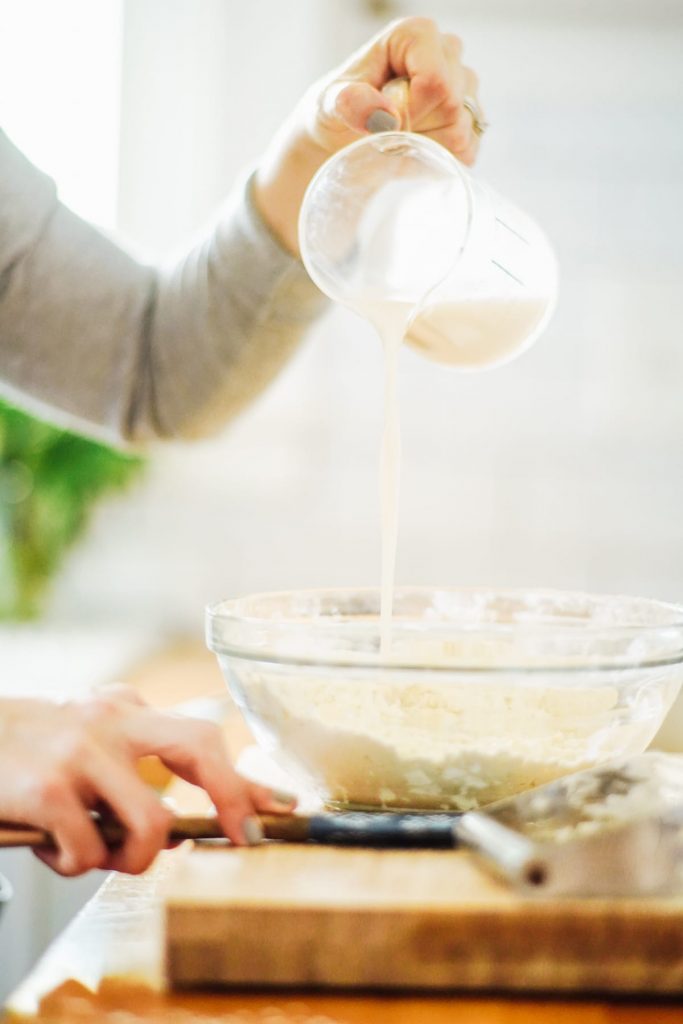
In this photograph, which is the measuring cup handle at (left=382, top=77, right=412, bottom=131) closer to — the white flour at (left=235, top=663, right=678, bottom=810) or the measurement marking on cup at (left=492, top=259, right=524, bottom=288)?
the measurement marking on cup at (left=492, top=259, right=524, bottom=288)

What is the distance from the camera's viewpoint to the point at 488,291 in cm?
86

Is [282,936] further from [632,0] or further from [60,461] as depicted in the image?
[632,0]

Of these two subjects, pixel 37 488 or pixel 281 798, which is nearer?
pixel 281 798

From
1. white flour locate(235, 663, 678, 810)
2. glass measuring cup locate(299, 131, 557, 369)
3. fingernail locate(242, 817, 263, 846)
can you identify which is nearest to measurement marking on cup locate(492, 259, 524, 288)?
glass measuring cup locate(299, 131, 557, 369)

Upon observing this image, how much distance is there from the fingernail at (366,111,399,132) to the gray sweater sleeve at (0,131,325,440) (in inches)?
10.6

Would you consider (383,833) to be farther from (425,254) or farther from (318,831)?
(425,254)

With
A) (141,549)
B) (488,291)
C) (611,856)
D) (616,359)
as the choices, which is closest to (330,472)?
(141,549)

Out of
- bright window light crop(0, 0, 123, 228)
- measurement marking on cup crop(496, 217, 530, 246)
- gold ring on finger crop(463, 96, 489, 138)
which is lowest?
bright window light crop(0, 0, 123, 228)

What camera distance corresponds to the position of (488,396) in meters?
2.46

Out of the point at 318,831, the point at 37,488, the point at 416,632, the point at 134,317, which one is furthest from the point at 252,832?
the point at 37,488

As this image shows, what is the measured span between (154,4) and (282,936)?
2.31 m

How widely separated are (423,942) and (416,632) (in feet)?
1.16

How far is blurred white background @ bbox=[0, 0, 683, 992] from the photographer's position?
7.91 ft

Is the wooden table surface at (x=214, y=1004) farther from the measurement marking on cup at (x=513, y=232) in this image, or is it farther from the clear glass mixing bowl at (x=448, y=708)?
the measurement marking on cup at (x=513, y=232)
